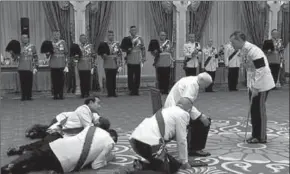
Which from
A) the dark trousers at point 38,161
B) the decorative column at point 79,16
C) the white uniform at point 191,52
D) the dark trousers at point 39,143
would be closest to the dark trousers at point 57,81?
the decorative column at point 79,16

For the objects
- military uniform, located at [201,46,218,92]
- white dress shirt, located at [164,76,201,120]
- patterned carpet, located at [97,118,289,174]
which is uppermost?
military uniform, located at [201,46,218,92]

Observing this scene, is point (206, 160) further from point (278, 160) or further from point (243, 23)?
point (243, 23)

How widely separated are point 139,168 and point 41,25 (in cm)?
876

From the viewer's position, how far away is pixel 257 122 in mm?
5883

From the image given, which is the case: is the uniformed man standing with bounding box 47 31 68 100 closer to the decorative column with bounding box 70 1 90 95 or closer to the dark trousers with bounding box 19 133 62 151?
the decorative column with bounding box 70 1 90 95

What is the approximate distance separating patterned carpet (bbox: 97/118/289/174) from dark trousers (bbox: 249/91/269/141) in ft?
0.66

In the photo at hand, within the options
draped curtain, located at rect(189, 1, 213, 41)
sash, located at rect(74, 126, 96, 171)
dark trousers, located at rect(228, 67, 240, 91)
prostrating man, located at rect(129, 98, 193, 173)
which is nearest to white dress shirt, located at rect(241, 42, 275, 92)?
prostrating man, located at rect(129, 98, 193, 173)

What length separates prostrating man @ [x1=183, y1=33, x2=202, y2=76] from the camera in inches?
450

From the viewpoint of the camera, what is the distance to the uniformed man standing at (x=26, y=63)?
1002cm

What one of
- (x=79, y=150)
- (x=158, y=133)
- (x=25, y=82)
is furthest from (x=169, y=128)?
(x=25, y=82)

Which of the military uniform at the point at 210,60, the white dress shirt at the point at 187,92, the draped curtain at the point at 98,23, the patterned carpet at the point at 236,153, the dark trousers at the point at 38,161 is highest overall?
the draped curtain at the point at 98,23

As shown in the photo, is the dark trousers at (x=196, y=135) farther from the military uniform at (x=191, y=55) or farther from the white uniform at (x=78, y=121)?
the military uniform at (x=191, y=55)

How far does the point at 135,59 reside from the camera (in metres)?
10.9

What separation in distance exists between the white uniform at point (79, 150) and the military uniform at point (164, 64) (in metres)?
6.57
